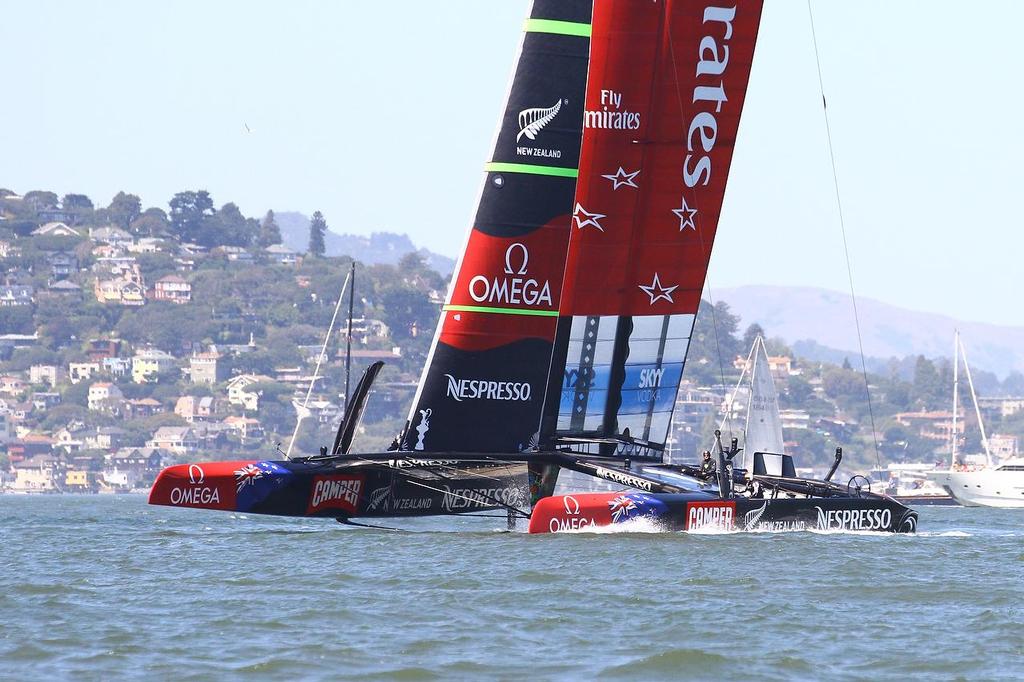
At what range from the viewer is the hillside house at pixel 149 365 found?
442ft

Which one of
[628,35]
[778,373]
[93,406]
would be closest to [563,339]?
[628,35]

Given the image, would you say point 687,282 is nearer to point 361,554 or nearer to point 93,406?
point 361,554

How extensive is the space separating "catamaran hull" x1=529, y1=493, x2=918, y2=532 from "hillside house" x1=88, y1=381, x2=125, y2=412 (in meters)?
111

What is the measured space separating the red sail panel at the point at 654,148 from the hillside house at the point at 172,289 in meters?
138

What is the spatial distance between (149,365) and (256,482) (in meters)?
120

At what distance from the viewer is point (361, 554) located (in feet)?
57.2

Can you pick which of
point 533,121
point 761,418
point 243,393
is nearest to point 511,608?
point 533,121

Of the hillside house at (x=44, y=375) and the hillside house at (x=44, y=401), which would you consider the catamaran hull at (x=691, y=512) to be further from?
the hillside house at (x=44, y=375)

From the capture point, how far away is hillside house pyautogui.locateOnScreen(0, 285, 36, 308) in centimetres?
15362

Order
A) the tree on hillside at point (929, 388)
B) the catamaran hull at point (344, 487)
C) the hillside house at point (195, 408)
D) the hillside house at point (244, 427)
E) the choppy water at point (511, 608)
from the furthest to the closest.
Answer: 1. the tree on hillside at point (929, 388)
2. the hillside house at point (195, 408)
3. the hillside house at point (244, 427)
4. the catamaran hull at point (344, 487)
5. the choppy water at point (511, 608)

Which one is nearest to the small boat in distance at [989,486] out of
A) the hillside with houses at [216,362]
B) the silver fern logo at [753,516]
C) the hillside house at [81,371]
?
the silver fern logo at [753,516]

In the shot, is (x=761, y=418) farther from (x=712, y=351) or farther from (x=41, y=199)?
(x=41, y=199)

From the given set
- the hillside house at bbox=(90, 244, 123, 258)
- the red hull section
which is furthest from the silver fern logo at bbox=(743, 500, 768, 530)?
the hillside house at bbox=(90, 244, 123, 258)

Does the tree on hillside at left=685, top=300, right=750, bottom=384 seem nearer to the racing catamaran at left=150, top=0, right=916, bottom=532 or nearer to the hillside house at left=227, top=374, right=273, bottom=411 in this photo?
the hillside house at left=227, top=374, right=273, bottom=411
